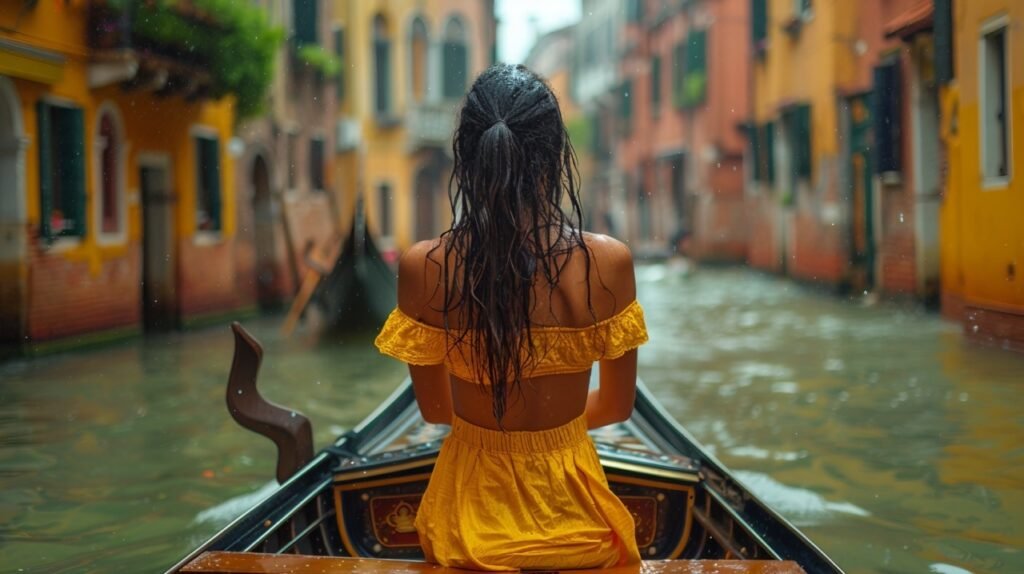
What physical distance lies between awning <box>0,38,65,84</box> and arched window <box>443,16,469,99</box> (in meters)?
15.1

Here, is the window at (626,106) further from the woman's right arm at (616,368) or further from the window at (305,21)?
the woman's right arm at (616,368)

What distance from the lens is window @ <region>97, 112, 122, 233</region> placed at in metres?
8.02

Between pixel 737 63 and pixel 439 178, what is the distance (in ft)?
18.2

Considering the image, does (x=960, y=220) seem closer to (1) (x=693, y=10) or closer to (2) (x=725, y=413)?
(2) (x=725, y=413)

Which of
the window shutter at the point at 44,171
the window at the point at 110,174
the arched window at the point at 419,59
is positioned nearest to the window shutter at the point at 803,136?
the window at the point at 110,174

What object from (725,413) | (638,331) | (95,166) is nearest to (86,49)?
(95,166)

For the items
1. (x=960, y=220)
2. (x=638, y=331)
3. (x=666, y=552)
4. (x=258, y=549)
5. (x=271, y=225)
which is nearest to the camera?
(x=638, y=331)

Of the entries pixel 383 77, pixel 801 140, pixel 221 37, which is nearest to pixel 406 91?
pixel 383 77

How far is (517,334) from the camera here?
1.62 meters

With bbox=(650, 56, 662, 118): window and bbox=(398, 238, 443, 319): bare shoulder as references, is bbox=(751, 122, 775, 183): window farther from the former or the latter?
bbox=(398, 238, 443, 319): bare shoulder

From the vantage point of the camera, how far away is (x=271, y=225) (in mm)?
12234

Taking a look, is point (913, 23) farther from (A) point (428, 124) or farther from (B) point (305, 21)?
(A) point (428, 124)

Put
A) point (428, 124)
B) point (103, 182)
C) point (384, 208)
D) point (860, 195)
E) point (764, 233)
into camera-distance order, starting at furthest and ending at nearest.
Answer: point (428, 124)
point (384, 208)
point (764, 233)
point (860, 195)
point (103, 182)

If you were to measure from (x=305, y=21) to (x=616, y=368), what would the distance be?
1202 centimetres
